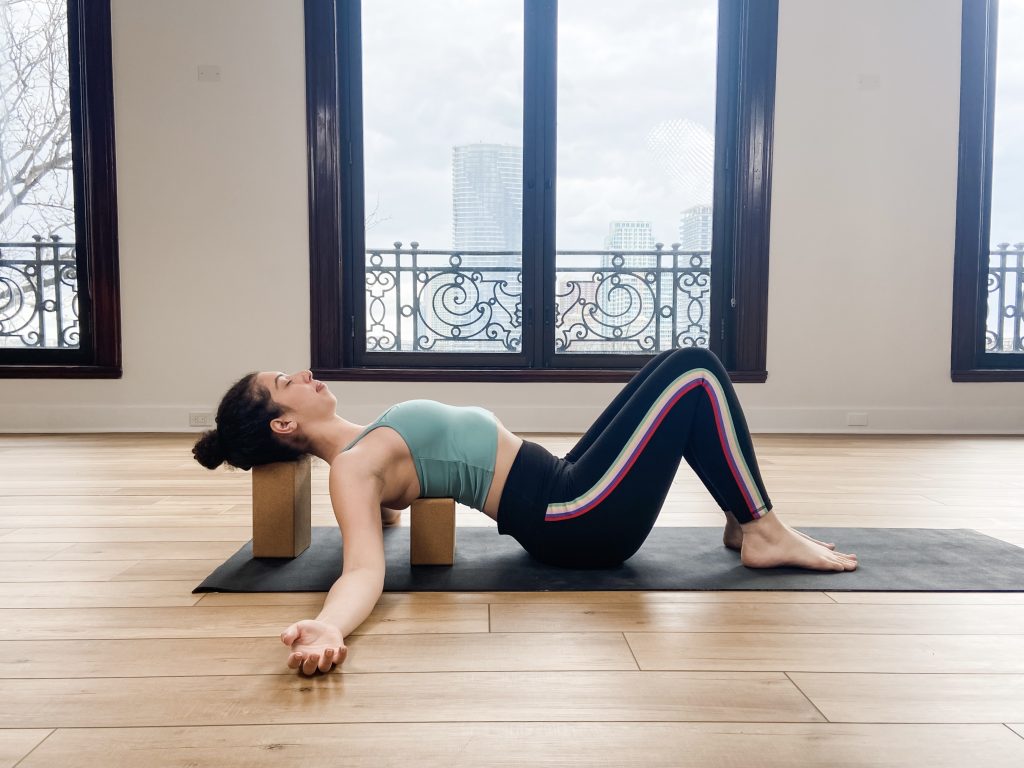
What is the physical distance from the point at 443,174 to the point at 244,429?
3086mm

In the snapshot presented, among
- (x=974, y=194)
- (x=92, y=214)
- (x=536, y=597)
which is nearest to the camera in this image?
(x=536, y=597)

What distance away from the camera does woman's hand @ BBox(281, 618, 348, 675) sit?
1.04m

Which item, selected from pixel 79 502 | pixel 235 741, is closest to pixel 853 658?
pixel 235 741

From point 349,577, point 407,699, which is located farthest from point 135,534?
point 407,699

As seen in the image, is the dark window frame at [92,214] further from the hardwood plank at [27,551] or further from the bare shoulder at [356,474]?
the bare shoulder at [356,474]

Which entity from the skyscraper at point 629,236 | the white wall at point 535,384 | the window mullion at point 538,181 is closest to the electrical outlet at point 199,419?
the white wall at point 535,384

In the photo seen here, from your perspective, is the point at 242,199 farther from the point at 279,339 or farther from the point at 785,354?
the point at 785,354

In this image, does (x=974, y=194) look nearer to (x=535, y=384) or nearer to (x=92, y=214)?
(x=535, y=384)

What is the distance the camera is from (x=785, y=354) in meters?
4.26

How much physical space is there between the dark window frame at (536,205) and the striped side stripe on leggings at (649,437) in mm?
2708

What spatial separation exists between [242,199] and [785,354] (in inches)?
131

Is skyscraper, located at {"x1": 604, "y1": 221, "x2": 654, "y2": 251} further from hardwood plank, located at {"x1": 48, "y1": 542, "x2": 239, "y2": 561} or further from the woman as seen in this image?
hardwood plank, located at {"x1": 48, "y1": 542, "x2": 239, "y2": 561}

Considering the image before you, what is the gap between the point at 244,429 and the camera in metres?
1.55

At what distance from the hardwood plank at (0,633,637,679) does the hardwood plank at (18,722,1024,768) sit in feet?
0.58
